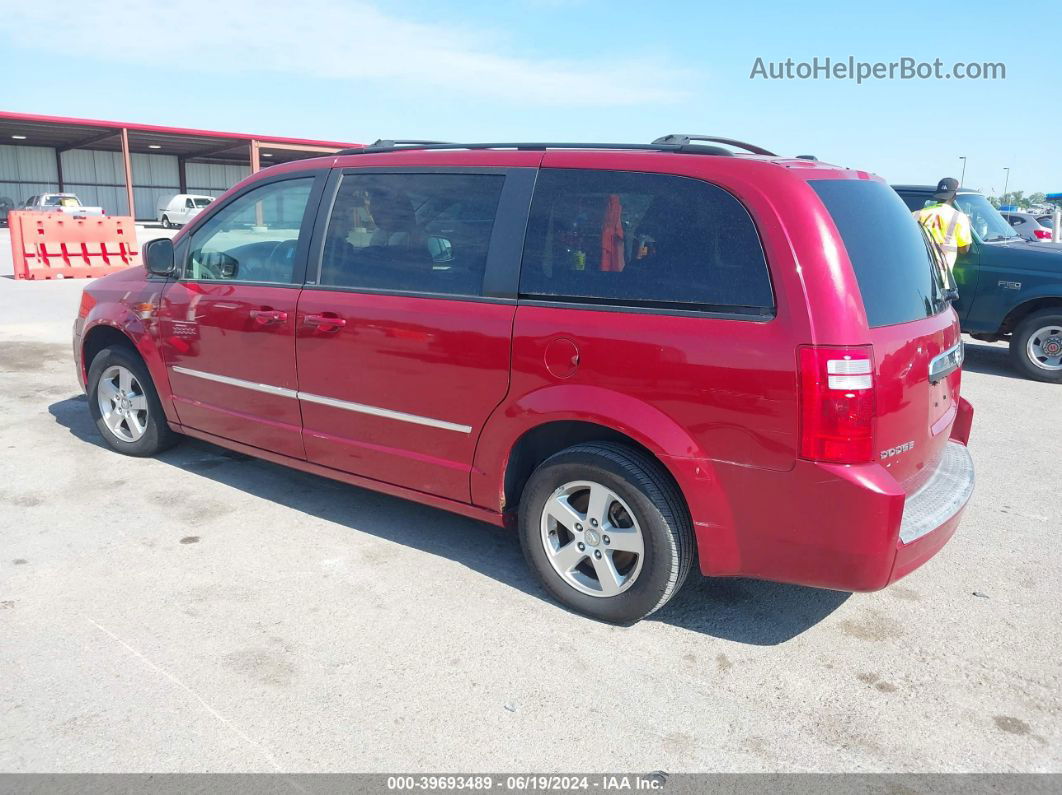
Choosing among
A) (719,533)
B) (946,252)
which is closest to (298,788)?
(719,533)

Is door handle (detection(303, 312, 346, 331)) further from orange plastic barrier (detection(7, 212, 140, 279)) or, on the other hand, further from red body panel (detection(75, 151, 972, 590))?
orange plastic barrier (detection(7, 212, 140, 279))

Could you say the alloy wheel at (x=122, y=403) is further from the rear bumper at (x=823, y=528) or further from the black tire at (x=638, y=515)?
the rear bumper at (x=823, y=528)

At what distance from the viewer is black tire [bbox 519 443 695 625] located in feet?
10.7

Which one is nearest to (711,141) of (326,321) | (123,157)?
(326,321)

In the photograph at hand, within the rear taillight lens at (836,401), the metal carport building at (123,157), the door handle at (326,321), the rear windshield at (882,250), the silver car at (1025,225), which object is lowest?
the rear taillight lens at (836,401)

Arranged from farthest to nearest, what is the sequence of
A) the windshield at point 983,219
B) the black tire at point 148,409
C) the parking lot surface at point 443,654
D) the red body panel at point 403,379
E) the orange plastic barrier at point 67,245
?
the orange plastic barrier at point 67,245 → the windshield at point 983,219 → the black tire at point 148,409 → the red body panel at point 403,379 → the parking lot surface at point 443,654

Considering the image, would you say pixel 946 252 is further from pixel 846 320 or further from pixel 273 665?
pixel 273 665

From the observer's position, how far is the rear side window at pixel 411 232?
3764 millimetres

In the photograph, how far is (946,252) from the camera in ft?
28.6

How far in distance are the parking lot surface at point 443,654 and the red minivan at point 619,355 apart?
0.30 m

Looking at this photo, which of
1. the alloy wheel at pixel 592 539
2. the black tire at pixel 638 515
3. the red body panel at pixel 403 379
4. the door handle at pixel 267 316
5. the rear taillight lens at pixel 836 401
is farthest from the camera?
the door handle at pixel 267 316

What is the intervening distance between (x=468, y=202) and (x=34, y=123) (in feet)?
124

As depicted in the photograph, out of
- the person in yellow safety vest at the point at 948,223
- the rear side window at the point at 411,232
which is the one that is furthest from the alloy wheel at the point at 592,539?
the person in yellow safety vest at the point at 948,223

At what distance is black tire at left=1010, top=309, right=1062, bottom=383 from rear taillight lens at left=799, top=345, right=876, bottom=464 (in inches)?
279
